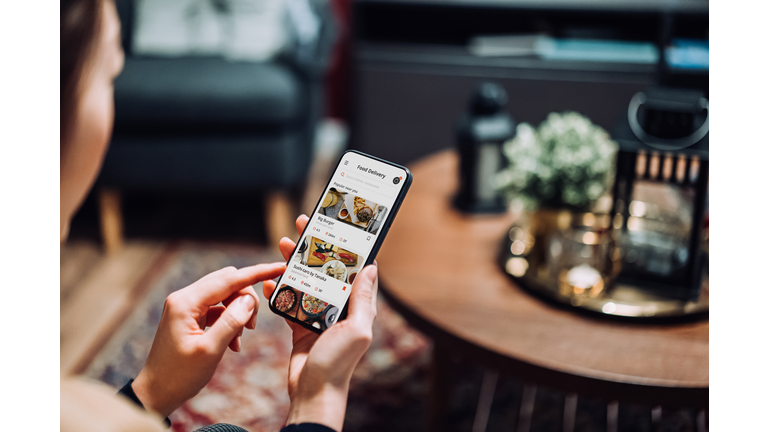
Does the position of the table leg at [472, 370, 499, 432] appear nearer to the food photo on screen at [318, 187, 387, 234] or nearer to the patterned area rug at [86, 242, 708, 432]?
the patterned area rug at [86, 242, 708, 432]

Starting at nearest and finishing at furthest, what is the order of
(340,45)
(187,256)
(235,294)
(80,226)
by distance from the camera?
(235,294) → (187,256) → (80,226) → (340,45)

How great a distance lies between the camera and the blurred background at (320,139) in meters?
0.98

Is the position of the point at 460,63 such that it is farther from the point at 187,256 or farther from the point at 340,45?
the point at 187,256

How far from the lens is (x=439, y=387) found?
1.01 meters

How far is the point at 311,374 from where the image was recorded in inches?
17.0

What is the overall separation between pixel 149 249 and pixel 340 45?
1.17 m

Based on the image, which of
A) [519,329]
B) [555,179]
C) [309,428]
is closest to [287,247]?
[309,428]

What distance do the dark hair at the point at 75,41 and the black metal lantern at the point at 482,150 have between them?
80 cm

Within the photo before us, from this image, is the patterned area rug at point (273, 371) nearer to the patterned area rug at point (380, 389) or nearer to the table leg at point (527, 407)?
the patterned area rug at point (380, 389)

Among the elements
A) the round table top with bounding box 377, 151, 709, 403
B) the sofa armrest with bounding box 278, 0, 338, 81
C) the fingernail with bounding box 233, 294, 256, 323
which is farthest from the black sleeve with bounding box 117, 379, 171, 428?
the sofa armrest with bounding box 278, 0, 338, 81

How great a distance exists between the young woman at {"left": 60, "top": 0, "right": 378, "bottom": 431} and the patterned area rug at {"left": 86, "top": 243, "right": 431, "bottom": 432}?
510 millimetres

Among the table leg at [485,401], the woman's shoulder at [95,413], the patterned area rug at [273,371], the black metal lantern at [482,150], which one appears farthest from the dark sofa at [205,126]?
the woman's shoulder at [95,413]
